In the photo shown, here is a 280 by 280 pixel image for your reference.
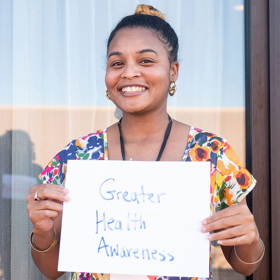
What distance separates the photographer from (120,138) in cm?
124

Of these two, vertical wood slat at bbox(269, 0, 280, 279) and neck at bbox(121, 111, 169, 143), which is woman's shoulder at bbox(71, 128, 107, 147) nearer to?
neck at bbox(121, 111, 169, 143)

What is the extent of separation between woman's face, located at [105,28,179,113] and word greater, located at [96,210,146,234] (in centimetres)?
35

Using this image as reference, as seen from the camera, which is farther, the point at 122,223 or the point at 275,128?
the point at 275,128

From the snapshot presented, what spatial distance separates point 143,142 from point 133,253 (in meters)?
0.40

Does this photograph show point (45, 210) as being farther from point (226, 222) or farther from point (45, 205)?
point (226, 222)

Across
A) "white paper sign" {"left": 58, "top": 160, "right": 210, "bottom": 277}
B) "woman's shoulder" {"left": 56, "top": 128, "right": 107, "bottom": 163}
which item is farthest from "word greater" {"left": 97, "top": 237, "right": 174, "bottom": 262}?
"woman's shoulder" {"left": 56, "top": 128, "right": 107, "bottom": 163}

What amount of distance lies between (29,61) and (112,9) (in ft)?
1.81

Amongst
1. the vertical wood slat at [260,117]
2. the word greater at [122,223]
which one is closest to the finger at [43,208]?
the word greater at [122,223]

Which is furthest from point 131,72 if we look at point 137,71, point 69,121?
point 69,121

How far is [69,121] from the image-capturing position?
6.49ft

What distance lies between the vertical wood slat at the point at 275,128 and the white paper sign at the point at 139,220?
89cm

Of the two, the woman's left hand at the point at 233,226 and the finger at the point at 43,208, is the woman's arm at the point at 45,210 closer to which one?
the finger at the point at 43,208

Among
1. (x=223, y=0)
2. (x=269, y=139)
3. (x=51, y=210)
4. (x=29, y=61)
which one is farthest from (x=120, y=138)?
(x=223, y=0)

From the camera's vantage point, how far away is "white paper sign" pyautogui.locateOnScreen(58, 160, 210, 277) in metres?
0.97
